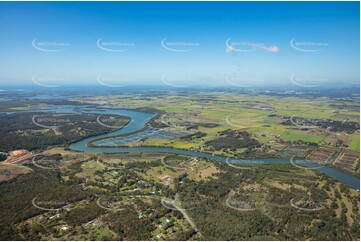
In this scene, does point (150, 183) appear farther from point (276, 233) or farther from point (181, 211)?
point (276, 233)

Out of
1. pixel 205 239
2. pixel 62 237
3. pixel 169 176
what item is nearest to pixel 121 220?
pixel 62 237

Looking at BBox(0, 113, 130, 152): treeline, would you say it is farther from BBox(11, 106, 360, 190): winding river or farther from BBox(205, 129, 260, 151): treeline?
BBox(205, 129, 260, 151): treeline

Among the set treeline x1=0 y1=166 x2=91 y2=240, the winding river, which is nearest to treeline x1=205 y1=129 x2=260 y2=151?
the winding river

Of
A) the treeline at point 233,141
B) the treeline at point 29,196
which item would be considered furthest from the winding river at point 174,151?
the treeline at point 29,196

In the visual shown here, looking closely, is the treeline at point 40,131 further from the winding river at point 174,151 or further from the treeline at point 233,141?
the treeline at point 233,141

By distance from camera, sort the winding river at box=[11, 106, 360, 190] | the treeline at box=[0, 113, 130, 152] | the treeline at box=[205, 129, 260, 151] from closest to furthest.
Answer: the winding river at box=[11, 106, 360, 190] < the treeline at box=[205, 129, 260, 151] < the treeline at box=[0, 113, 130, 152]

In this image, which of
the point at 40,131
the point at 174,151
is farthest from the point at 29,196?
the point at 40,131

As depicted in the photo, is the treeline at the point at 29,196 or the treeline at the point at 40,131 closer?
the treeline at the point at 29,196

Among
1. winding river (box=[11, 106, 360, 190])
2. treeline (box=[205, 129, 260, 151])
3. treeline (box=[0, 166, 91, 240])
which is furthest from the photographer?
treeline (box=[205, 129, 260, 151])

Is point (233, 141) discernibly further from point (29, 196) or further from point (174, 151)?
point (29, 196)

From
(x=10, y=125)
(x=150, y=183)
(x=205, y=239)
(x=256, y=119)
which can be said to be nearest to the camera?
(x=205, y=239)

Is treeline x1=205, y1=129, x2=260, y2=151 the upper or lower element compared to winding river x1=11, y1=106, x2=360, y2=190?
upper
